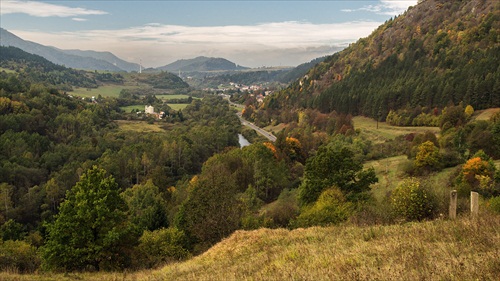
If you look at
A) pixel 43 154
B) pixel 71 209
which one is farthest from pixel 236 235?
pixel 43 154

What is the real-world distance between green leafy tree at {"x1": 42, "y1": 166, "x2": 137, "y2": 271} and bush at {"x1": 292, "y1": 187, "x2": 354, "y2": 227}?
13.1 meters

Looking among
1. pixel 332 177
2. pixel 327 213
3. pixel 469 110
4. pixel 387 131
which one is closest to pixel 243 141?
pixel 387 131

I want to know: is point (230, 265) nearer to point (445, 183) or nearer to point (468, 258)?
point (468, 258)

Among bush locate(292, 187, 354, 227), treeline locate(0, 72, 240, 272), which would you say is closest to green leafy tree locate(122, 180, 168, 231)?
treeline locate(0, 72, 240, 272)

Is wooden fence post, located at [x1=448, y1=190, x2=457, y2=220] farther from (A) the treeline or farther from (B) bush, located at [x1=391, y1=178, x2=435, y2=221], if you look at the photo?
(A) the treeline

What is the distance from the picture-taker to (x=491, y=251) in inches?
312

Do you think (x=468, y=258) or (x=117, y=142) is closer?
(x=468, y=258)

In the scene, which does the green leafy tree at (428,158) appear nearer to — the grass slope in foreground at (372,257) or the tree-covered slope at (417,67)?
the grass slope in foreground at (372,257)

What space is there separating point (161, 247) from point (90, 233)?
616cm

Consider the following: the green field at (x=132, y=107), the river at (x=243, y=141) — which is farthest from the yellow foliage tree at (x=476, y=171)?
the green field at (x=132, y=107)

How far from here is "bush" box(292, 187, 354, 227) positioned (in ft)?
84.5

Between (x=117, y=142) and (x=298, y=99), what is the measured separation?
87.2 m

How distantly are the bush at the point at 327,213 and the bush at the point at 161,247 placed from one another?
9.34m

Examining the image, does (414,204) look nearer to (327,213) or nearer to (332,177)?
(327,213)
